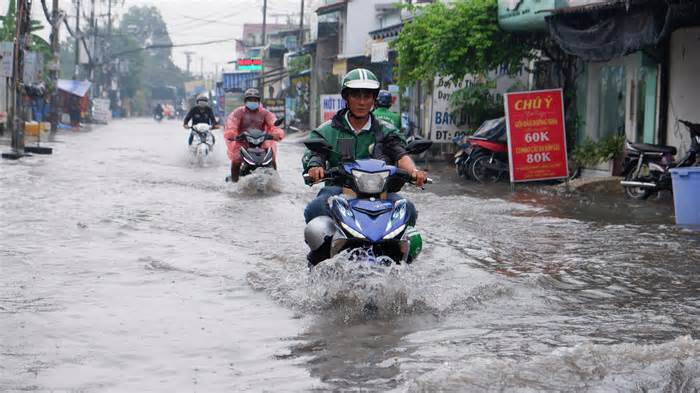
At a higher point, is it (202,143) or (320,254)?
(320,254)

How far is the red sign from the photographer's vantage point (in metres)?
17.1

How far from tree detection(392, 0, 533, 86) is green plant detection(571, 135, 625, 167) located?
2276mm

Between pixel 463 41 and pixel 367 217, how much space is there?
43.3 ft

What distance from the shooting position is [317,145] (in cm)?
637

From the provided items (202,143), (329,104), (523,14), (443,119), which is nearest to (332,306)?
(523,14)

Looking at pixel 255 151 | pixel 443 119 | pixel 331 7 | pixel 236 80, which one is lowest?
pixel 255 151

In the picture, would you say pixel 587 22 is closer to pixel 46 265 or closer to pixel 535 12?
pixel 535 12

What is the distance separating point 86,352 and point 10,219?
6.26 metres

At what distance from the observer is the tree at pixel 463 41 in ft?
61.3

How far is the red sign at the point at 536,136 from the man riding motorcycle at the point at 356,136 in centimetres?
1028

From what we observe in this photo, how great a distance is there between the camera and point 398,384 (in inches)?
187

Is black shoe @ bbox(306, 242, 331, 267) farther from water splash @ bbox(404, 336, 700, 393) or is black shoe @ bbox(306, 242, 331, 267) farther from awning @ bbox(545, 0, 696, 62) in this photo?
awning @ bbox(545, 0, 696, 62)

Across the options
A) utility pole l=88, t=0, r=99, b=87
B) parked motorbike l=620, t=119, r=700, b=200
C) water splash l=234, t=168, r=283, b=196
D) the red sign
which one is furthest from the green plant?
utility pole l=88, t=0, r=99, b=87

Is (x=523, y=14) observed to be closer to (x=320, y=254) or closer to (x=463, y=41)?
(x=463, y=41)
